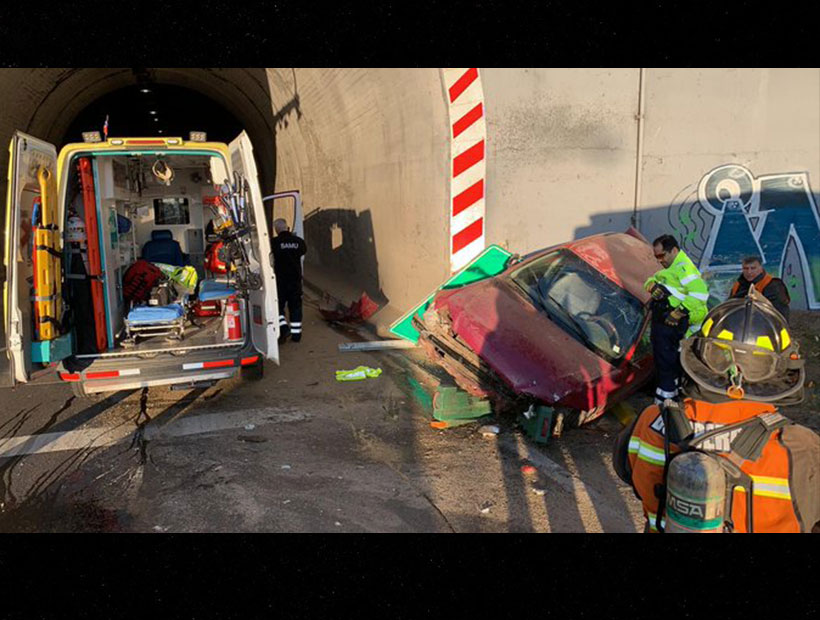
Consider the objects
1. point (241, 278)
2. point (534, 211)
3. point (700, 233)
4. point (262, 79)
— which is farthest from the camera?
point (262, 79)

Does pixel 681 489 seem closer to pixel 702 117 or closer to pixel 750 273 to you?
pixel 750 273

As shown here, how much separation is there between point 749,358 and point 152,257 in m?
8.85

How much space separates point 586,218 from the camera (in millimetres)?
8375

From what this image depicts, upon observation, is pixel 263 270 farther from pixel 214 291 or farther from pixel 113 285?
pixel 113 285

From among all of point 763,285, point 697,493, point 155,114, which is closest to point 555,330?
point 763,285

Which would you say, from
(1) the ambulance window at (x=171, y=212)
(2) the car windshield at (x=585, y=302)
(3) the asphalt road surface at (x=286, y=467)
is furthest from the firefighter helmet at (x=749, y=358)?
(1) the ambulance window at (x=171, y=212)

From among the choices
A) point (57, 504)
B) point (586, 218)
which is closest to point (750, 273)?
point (586, 218)

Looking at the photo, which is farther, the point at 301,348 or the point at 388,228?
the point at 388,228

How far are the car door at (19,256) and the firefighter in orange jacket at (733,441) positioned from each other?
5117mm

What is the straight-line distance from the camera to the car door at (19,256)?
5.35 meters

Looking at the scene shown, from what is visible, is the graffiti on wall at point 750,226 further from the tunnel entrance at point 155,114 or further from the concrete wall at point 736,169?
the tunnel entrance at point 155,114

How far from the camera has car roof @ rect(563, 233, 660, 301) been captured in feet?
20.3

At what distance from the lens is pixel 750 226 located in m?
8.88

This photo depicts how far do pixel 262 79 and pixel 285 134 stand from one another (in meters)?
1.61
